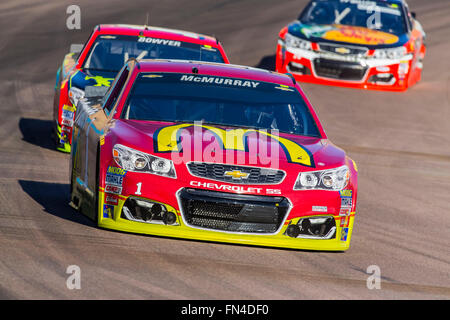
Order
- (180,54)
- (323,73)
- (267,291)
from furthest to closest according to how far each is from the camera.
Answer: (323,73), (180,54), (267,291)

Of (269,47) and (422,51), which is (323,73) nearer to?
(422,51)

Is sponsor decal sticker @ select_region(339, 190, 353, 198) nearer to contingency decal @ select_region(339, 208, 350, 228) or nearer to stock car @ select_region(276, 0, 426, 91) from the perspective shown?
contingency decal @ select_region(339, 208, 350, 228)

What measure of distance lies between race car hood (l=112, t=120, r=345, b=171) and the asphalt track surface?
67 centimetres

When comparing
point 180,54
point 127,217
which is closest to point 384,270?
point 127,217

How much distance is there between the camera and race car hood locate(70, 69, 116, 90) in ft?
39.5

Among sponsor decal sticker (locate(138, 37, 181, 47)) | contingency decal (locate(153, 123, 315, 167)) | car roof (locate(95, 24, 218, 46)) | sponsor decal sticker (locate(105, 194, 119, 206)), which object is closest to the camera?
sponsor decal sticker (locate(105, 194, 119, 206))

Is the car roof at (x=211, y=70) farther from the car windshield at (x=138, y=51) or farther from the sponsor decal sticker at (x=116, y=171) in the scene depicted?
the car windshield at (x=138, y=51)

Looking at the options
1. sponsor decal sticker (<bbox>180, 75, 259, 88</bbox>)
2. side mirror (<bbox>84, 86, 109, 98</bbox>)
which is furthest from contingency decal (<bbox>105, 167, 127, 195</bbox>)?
side mirror (<bbox>84, 86, 109, 98</bbox>)

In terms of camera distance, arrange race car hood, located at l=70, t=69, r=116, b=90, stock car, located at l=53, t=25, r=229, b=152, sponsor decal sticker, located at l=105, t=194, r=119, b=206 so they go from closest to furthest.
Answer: sponsor decal sticker, located at l=105, t=194, r=119, b=206 < race car hood, located at l=70, t=69, r=116, b=90 < stock car, located at l=53, t=25, r=229, b=152

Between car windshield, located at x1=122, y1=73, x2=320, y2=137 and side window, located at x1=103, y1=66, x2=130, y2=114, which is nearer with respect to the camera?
car windshield, located at x1=122, y1=73, x2=320, y2=137

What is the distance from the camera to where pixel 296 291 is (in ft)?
22.1

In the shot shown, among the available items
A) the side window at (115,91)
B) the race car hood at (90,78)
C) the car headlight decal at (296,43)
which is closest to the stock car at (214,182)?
the side window at (115,91)

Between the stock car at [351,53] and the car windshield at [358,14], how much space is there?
0.02 meters
